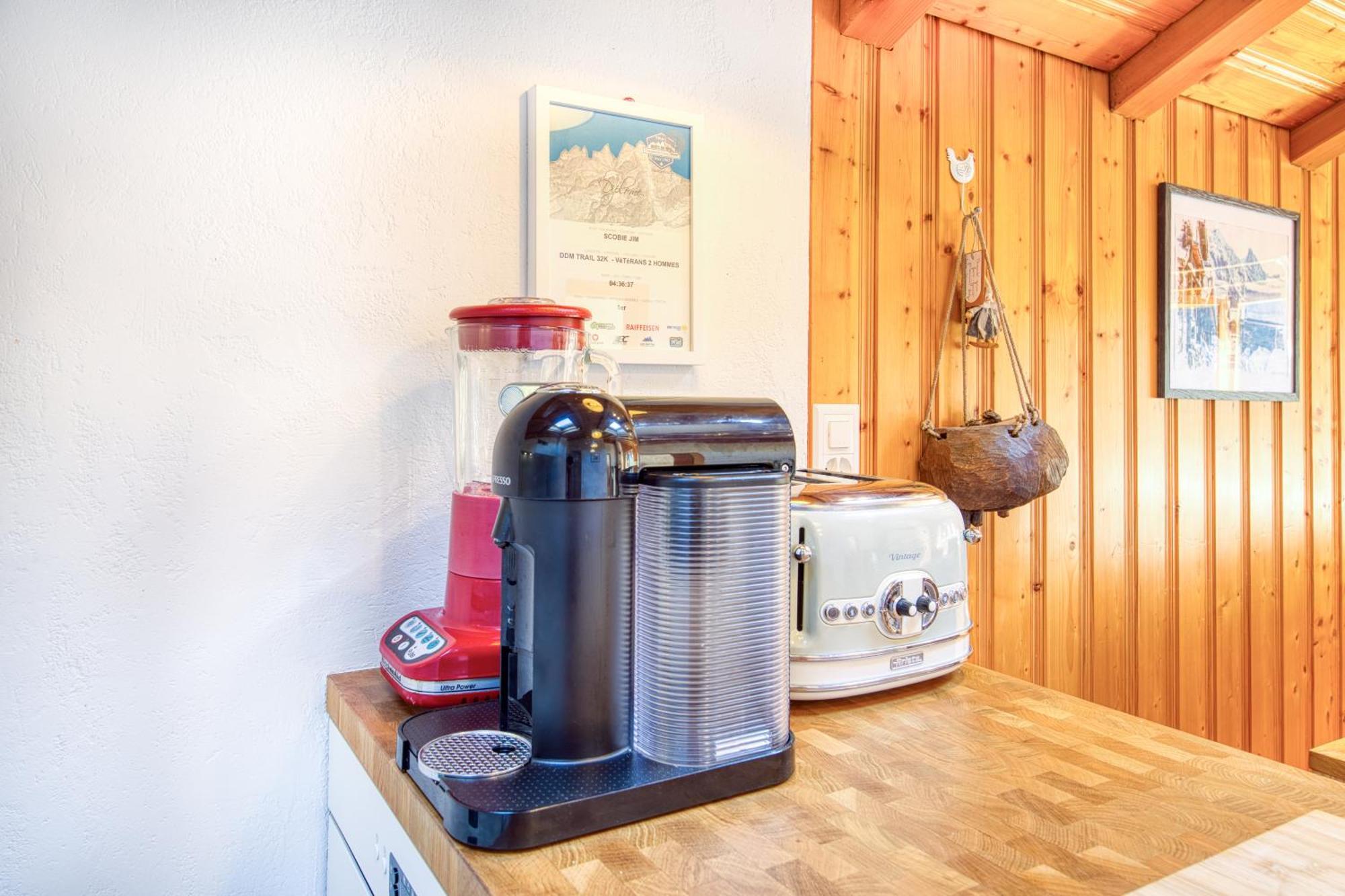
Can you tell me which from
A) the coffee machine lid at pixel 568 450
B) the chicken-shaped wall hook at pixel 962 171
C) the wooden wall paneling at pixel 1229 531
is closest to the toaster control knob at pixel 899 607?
the coffee machine lid at pixel 568 450

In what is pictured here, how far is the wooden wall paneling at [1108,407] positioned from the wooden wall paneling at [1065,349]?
0.04m

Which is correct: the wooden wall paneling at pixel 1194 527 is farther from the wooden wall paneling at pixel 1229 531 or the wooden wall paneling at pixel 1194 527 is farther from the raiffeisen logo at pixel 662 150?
the raiffeisen logo at pixel 662 150

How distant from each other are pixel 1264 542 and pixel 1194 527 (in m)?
0.31

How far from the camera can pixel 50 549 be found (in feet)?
3.26

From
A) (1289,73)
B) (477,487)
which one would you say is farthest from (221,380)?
(1289,73)

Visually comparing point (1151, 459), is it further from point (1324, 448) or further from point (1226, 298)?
point (1324, 448)

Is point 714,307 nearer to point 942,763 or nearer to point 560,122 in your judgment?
point 560,122

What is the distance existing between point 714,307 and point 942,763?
781 mm

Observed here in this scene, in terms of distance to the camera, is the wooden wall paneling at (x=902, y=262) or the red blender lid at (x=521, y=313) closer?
the red blender lid at (x=521, y=313)

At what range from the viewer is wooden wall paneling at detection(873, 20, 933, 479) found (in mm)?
1661

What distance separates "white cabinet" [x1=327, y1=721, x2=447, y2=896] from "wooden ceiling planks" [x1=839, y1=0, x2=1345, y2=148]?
141 cm

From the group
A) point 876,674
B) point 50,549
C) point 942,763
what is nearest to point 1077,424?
point 876,674

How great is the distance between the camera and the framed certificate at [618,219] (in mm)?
1250

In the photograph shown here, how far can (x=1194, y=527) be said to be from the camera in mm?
2156
